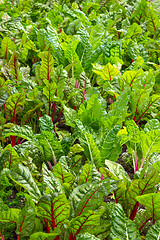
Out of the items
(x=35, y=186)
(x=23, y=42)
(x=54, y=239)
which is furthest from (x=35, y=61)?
Result: (x=54, y=239)

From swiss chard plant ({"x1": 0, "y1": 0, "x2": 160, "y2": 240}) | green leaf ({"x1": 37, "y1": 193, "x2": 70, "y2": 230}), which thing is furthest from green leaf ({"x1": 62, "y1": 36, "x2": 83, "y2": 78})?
green leaf ({"x1": 37, "y1": 193, "x2": 70, "y2": 230})

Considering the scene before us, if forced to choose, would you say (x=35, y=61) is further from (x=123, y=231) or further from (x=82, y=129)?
(x=123, y=231)

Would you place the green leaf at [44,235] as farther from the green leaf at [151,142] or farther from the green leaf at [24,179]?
the green leaf at [151,142]

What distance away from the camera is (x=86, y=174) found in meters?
1.40

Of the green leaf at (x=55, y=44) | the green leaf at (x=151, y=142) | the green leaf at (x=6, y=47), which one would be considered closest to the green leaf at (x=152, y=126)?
the green leaf at (x=151, y=142)

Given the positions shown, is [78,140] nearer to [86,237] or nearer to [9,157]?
[9,157]

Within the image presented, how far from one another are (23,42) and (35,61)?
0.18 m

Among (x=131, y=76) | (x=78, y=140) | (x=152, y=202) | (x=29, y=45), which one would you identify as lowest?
(x=78, y=140)

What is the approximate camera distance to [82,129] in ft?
5.37

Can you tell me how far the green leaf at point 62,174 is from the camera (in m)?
1.41

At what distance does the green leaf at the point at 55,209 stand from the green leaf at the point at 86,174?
20 cm

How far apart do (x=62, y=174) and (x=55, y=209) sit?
23cm

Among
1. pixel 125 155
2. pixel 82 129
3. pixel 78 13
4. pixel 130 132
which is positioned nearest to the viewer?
pixel 82 129

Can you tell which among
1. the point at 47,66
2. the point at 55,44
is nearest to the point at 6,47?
the point at 55,44
